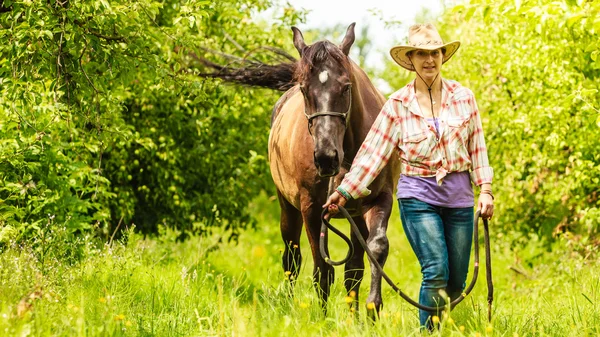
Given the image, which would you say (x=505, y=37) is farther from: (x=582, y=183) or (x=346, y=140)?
(x=346, y=140)

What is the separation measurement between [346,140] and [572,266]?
3.80 m

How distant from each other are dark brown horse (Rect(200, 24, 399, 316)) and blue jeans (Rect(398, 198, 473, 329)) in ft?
1.59

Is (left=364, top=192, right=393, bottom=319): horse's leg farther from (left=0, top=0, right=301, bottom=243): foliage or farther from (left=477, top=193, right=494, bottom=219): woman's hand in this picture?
(left=0, top=0, right=301, bottom=243): foliage

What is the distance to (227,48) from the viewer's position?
1066cm

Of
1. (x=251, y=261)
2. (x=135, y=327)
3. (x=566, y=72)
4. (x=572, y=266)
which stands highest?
(x=566, y=72)

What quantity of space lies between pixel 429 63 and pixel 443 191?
0.76 meters

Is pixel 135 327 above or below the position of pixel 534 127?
below

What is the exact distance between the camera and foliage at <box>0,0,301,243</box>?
5410mm

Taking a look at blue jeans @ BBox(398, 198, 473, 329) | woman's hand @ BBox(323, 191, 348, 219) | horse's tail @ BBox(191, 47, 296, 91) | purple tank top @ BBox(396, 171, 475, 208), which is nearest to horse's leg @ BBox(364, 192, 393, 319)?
blue jeans @ BBox(398, 198, 473, 329)

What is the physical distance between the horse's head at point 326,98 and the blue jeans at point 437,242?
0.64 m

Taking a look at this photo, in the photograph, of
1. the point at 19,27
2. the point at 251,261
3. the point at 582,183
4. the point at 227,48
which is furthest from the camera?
the point at 251,261

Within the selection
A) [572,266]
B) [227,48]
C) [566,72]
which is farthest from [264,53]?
[572,266]

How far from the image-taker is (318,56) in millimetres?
5301

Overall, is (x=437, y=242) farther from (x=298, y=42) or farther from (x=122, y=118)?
(x=122, y=118)
